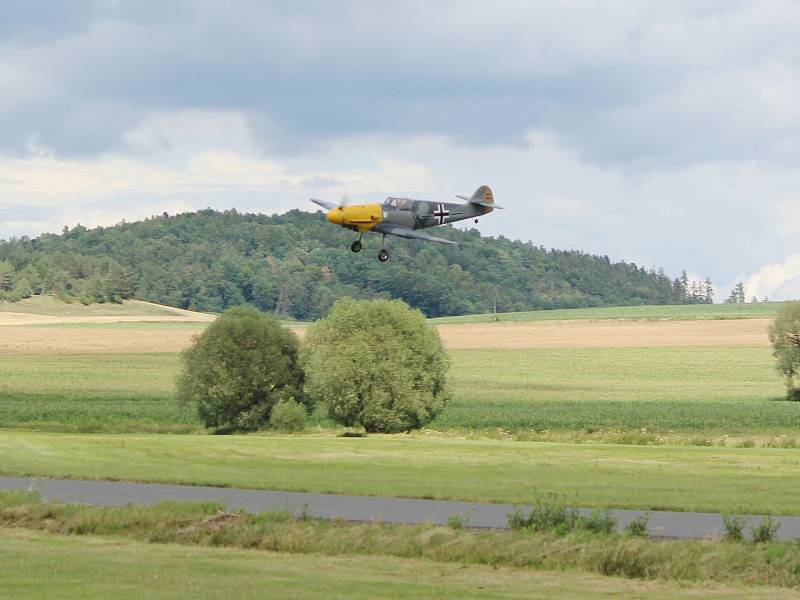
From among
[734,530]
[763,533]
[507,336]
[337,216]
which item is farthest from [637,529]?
[507,336]

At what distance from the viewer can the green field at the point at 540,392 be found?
79.1 m

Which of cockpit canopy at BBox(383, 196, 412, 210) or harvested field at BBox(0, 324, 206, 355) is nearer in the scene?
cockpit canopy at BBox(383, 196, 412, 210)

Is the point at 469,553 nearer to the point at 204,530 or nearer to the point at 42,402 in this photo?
the point at 204,530

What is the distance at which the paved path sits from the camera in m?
31.6

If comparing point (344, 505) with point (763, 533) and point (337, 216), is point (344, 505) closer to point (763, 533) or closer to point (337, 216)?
point (763, 533)

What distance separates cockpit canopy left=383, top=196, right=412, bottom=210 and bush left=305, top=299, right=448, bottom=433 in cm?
3035

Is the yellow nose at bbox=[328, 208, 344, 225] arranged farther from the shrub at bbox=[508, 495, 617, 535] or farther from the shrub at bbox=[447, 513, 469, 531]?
the shrub at bbox=[508, 495, 617, 535]

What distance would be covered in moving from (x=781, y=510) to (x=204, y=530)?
49.7 feet

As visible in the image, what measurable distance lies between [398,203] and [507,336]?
11876cm

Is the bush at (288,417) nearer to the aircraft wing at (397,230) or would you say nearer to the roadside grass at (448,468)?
the roadside grass at (448,468)

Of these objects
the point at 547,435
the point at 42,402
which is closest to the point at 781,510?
the point at 547,435

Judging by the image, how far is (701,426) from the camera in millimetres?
77938

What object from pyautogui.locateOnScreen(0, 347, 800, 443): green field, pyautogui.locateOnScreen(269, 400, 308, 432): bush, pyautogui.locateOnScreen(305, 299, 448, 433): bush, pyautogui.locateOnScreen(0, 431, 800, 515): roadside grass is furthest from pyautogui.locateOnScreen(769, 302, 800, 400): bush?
pyautogui.locateOnScreen(0, 431, 800, 515): roadside grass

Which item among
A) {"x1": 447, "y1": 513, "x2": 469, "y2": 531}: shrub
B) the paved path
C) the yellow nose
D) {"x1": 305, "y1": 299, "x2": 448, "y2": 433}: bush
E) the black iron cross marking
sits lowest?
the paved path
